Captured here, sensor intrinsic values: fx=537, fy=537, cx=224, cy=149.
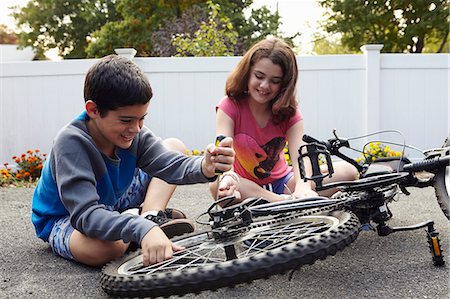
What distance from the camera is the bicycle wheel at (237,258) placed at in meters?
1.41

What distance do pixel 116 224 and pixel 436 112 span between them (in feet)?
17.6

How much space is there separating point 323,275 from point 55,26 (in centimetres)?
2194

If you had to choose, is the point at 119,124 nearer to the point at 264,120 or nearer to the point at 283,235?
the point at 283,235

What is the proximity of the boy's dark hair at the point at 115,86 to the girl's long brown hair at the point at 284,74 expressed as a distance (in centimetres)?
81

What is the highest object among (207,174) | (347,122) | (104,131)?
(104,131)

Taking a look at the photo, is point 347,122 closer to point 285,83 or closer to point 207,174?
point 285,83

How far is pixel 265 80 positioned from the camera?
2.56m

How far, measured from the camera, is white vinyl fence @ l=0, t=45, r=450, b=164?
20.5 ft

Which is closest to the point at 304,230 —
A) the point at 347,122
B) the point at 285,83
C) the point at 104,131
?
the point at 104,131

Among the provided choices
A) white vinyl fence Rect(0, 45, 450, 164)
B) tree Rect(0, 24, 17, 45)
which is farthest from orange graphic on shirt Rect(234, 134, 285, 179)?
tree Rect(0, 24, 17, 45)

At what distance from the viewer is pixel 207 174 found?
2055 mm

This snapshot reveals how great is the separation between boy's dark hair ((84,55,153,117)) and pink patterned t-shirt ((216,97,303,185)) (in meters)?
0.83

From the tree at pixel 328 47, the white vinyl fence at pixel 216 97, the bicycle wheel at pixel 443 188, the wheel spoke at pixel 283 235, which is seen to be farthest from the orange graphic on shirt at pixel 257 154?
the tree at pixel 328 47

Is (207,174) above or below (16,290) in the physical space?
above
